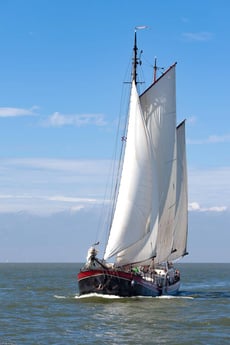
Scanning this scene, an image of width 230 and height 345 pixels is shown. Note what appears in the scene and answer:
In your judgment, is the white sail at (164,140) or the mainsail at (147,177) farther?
the white sail at (164,140)

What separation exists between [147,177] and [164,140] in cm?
776

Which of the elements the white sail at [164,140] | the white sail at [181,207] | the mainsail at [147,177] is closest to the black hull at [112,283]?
the mainsail at [147,177]

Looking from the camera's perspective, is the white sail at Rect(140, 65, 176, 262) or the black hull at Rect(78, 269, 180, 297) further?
the white sail at Rect(140, 65, 176, 262)

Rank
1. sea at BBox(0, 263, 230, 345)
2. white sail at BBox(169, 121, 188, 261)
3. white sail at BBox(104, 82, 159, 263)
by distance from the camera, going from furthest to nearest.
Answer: white sail at BBox(169, 121, 188, 261) < white sail at BBox(104, 82, 159, 263) < sea at BBox(0, 263, 230, 345)

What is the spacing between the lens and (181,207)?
77.2 m

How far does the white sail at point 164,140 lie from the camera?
219 feet

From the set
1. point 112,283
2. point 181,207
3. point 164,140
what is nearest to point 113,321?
point 112,283

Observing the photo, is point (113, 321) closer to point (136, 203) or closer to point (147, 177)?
point (136, 203)

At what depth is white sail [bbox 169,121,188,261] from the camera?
76113 mm

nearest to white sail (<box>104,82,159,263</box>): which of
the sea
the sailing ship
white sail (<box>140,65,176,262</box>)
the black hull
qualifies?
the sailing ship

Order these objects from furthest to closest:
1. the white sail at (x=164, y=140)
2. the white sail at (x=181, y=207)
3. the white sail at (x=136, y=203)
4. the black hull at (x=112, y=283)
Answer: the white sail at (x=181, y=207) → the white sail at (x=164, y=140) → the white sail at (x=136, y=203) → the black hull at (x=112, y=283)

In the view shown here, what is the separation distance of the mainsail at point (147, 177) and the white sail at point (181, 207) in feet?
17.9

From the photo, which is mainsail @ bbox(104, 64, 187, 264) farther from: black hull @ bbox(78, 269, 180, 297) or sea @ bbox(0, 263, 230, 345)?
sea @ bbox(0, 263, 230, 345)

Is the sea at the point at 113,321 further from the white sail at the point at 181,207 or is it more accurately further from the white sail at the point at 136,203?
the white sail at the point at 181,207
